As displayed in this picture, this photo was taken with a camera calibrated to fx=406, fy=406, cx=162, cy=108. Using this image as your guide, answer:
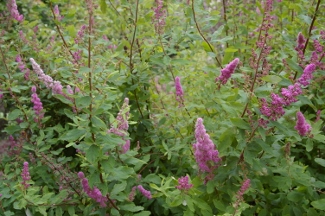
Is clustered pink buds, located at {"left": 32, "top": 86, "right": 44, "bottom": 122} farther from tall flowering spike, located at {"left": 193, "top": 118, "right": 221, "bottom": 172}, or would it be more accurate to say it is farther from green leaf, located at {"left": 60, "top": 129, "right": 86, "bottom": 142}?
tall flowering spike, located at {"left": 193, "top": 118, "right": 221, "bottom": 172}

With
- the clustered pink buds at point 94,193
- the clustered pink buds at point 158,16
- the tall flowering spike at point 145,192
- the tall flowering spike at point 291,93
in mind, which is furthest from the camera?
the clustered pink buds at point 158,16

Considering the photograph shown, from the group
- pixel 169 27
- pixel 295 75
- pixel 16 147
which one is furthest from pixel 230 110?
pixel 16 147

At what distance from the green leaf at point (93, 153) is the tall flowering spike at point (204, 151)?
45 cm

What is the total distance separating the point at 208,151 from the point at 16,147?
151cm

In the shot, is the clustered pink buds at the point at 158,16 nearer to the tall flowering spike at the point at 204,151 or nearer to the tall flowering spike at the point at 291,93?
the tall flowering spike at the point at 204,151

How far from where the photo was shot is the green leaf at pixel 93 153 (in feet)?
5.87

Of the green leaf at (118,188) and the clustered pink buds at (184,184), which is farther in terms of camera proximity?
the green leaf at (118,188)

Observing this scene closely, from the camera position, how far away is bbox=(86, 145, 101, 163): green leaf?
1790 mm

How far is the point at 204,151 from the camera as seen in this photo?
1891 mm

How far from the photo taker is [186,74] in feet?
9.57

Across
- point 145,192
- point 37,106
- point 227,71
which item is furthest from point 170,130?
point 227,71

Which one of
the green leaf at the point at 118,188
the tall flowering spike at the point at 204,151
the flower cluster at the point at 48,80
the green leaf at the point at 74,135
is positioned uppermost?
the flower cluster at the point at 48,80

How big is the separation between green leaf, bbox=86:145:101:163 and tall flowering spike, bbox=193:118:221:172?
45 cm

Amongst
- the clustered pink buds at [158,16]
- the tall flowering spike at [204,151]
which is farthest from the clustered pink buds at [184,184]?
the clustered pink buds at [158,16]
